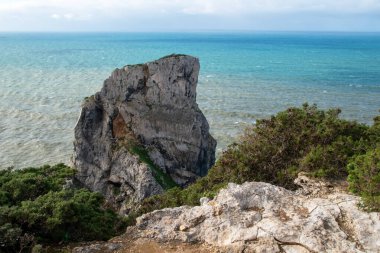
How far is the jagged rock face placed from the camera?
432 inches

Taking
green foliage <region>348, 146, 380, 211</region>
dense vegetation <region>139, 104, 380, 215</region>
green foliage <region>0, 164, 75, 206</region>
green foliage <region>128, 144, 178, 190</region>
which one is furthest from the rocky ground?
green foliage <region>128, 144, 178, 190</region>

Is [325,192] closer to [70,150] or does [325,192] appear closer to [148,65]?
[148,65]

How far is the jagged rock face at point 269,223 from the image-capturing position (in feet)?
36.0

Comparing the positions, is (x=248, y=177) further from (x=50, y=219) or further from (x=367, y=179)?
(x=50, y=219)

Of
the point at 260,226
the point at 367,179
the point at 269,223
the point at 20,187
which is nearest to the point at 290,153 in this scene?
the point at 367,179

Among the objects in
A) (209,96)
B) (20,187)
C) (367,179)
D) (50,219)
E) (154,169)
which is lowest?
(154,169)

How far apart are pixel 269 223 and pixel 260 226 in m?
0.29

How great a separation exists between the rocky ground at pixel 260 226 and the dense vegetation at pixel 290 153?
2.16m

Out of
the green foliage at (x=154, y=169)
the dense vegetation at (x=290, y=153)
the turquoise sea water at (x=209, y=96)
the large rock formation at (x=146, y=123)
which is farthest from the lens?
the turquoise sea water at (x=209, y=96)

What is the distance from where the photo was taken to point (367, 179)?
12898 mm

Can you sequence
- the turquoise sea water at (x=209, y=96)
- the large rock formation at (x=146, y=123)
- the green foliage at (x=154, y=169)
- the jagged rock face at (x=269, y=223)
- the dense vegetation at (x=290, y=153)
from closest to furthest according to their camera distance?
the jagged rock face at (x=269, y=223), the dense vegetation at (x=290, y=153), the green foliage at (x=154, y=169), the large rock formation at (x=146, y=123), the turquoise sea water at (x=209, y=96)

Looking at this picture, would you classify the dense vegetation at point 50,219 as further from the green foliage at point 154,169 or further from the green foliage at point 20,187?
the green foliage at point 154,169

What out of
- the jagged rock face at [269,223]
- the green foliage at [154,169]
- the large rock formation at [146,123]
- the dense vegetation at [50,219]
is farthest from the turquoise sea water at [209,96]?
the jagged rock face at [269,223]

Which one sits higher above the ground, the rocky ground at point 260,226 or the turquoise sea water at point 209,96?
the rocky ground at point 260,226
